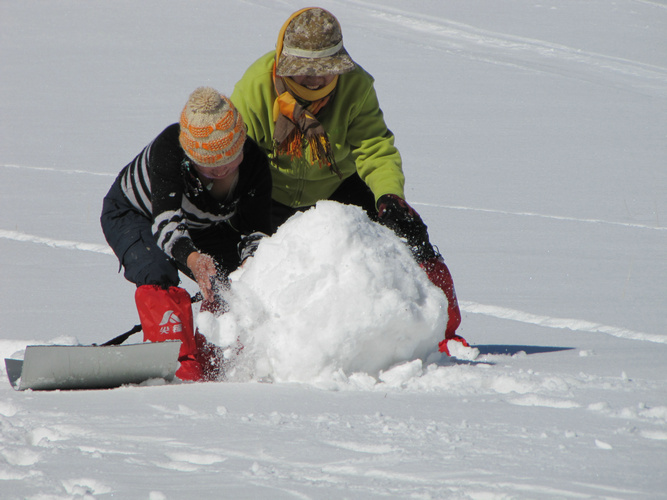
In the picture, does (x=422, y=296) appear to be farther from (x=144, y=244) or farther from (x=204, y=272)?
(x=144, y=244)

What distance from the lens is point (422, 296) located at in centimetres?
282

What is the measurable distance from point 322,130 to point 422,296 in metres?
1.02

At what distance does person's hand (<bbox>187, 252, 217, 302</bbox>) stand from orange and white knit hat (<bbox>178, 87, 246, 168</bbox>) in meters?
0.37

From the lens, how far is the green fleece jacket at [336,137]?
11.6 feet

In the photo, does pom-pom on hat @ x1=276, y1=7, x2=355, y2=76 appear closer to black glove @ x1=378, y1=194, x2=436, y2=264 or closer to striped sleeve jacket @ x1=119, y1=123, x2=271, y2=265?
striped sleeve jacket @ x1=119, y1=123, x2=271, y2=265

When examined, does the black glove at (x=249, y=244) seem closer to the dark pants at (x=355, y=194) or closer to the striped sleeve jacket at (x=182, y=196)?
the striped sleeve jacket at (x=182, y=196)

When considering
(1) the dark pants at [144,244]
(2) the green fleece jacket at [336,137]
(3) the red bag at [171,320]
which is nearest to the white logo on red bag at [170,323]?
(3) the red bag at [171,320]

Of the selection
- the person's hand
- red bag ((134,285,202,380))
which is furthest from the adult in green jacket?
red bag ((134,285,202,380))

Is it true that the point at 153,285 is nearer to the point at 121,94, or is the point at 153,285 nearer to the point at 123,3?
the point at 121,94

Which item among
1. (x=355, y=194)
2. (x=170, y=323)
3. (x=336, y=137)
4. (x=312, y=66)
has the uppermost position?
(x=312, y=66)

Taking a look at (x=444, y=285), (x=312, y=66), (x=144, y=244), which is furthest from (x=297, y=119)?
(x=444, y=285)

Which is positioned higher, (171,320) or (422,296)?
(422,296)

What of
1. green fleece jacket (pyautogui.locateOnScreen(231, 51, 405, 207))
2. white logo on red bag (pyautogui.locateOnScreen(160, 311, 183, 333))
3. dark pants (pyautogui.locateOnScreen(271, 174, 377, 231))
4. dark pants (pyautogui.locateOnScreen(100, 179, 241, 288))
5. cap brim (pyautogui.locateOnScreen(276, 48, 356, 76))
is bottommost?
white logo on red bag (pyautogui.locateOnScreen(160, 311, 183, 333))

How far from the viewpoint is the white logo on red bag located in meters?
2.91
